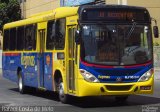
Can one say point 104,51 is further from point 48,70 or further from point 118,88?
point 48,70

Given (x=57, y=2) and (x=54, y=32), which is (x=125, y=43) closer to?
(x=54, y=32)

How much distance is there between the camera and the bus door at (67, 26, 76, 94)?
1578 centimetres

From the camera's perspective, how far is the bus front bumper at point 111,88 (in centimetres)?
1501

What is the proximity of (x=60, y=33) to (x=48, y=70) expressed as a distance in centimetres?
173

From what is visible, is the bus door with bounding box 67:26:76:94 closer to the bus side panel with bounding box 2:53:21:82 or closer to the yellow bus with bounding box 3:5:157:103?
the yellow bus with bounding box 3:5:157:103

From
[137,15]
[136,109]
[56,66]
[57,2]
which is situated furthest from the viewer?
[57,2]

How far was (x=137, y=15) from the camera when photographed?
15.9m

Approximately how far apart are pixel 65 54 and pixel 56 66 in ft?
3.40

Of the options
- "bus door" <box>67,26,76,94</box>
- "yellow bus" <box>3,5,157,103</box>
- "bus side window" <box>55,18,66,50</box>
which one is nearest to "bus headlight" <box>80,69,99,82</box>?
"yellow bus" <box>3,5,157,103</box>

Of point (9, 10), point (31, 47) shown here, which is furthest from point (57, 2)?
point (31, 47)

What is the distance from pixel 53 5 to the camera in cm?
5284

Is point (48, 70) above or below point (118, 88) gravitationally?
above

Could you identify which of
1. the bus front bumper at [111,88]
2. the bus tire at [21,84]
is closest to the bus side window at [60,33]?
the bus front bumper at [111,88]

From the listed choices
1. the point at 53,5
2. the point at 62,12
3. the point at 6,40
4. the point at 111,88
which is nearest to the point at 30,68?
the point at 62,12
